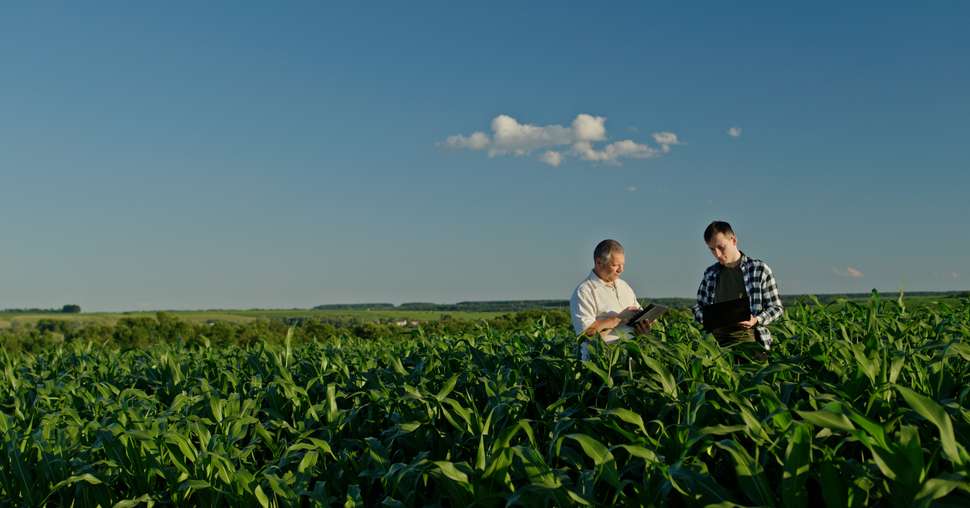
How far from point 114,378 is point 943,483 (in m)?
8.97

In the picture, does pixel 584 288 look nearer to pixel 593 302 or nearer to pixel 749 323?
pixel 593 302

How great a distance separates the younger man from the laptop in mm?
51

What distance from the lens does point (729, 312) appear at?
302 inches

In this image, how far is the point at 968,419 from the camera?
10.9 feet

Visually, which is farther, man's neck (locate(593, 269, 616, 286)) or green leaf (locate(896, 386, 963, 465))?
man's neck (locate(593, 269, 616, 286))

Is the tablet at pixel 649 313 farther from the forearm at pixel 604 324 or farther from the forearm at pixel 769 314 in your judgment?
the forearm at pixel 769 314

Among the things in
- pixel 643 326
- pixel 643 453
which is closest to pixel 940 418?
pixel 643 453

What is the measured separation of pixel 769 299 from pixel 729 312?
21.4 inches

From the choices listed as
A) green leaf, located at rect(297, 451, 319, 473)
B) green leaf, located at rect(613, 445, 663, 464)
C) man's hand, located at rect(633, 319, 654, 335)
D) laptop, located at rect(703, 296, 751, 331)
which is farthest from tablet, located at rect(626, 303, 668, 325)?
green leaf, located at rect(613, 445, 663, 464)

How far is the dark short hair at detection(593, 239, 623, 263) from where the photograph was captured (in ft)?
22.5

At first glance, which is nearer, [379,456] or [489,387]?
[379,456]

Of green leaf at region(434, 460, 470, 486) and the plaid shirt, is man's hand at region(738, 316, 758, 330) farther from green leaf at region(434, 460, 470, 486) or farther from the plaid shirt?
green leaf at region(434, 460, 470, 486)

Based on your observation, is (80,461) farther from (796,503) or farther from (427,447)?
(796,503)

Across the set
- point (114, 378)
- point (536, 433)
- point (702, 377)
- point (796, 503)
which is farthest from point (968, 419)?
point (114, 378)
